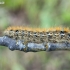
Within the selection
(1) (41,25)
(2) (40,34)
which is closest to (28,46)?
(2) (40,34)

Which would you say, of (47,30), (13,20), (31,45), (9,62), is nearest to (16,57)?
(9,62)

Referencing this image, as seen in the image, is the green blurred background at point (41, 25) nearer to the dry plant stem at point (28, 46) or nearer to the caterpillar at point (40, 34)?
the caterpillar at point (40, 34)

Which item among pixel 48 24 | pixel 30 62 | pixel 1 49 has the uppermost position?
pixel 48 24

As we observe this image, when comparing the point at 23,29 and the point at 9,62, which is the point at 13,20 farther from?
the point at 23,29

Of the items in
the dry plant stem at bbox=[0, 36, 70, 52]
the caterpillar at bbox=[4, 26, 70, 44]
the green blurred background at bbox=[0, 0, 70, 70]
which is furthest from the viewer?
the green blurred background at bbox=[0, 0, 70, 70]

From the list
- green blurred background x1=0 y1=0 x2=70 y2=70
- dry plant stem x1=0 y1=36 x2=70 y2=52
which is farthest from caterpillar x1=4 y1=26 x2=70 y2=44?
green blurred background x1=0 y1=0 x2=70 y2=70

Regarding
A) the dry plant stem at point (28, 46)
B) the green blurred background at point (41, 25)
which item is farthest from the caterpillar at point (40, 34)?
the green blurred background at point (41, 25)

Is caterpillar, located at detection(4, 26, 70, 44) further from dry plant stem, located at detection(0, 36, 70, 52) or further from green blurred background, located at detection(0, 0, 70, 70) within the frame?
green blurred background, located at detection(0, 0, 70, 70)
